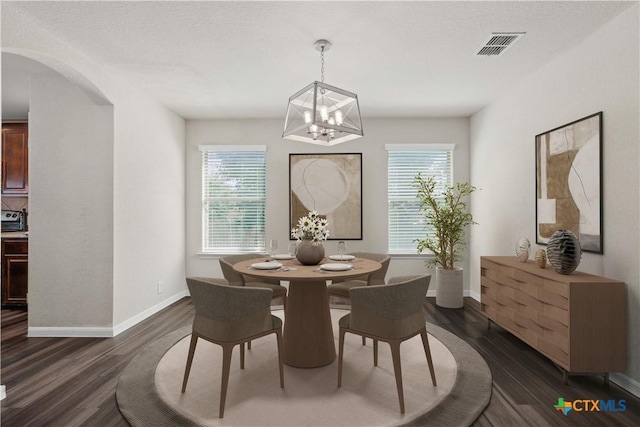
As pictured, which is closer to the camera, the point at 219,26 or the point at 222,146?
the point at 219,26

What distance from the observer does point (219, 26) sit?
8.52ft

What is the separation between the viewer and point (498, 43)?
2855mm

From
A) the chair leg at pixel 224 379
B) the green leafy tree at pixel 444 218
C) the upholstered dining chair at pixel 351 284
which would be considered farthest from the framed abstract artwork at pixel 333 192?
the chair leg at pixel 224 379

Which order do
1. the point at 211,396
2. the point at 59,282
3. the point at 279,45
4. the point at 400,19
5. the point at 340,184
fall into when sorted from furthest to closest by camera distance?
the point at 340,184
the point at 59,282
the point at 279,45
the point at 400,19
the point at 211,396

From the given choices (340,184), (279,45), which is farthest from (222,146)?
(279,45)

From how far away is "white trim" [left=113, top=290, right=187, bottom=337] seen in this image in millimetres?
3542

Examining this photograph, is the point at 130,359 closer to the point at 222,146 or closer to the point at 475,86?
the point at 222,146

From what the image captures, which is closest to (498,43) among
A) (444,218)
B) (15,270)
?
(444,218)

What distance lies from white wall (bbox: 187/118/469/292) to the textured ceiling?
952mm

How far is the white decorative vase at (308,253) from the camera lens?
2.82m

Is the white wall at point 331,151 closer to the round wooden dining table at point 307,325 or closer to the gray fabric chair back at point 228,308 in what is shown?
the round wooden dining table at point 307,325

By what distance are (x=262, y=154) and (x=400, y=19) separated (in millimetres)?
3116

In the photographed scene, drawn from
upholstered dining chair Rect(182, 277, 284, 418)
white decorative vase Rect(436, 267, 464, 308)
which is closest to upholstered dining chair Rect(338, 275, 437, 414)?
upholstered dining chair Rect(182, 277, 284, 418)

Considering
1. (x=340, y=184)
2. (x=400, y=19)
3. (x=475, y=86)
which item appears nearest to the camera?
(x=400, y=19)
